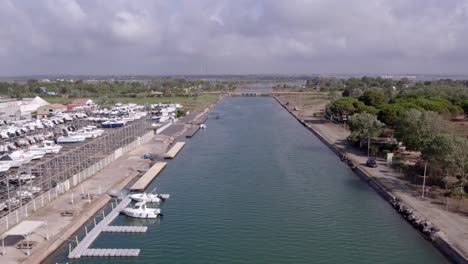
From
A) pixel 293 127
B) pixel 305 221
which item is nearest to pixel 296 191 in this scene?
pixel 305 221

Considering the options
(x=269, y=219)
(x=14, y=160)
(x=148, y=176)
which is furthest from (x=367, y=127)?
(x=14, y=160)

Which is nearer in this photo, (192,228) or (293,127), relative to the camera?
(192,228)

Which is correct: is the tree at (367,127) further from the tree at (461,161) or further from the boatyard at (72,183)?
the boatyard at (72,183)

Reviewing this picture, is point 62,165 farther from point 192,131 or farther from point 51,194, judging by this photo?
point 192,131

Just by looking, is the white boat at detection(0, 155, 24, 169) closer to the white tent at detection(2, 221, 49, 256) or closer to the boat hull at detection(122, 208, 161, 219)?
the boat hull at detection(122, 208, 161, 219)

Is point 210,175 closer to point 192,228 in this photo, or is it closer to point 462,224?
point 192,228

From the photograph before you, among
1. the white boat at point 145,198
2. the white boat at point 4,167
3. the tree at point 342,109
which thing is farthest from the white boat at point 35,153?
the tree at point 342,109
